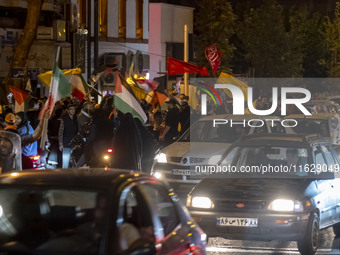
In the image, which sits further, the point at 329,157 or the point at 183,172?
the point at 183,172

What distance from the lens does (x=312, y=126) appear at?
21062 mm

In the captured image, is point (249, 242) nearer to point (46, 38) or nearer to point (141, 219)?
point (141, 219)

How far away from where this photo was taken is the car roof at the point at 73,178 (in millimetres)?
6660

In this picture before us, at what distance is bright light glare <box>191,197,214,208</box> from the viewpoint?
11.6 m

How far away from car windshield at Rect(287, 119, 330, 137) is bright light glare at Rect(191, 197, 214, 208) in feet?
31.4

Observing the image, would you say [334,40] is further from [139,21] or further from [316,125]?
[316,125]

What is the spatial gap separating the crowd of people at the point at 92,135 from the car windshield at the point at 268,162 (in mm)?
2098

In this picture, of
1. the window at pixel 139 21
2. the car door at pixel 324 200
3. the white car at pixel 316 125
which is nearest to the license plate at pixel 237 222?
the car door at pixel 324 200

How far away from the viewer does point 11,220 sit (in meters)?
6.69

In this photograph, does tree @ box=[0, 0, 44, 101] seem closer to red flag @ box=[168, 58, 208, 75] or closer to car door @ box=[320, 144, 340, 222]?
red flag @ box=[168, 58, 208, 75]

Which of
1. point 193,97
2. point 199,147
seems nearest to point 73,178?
point 199,147

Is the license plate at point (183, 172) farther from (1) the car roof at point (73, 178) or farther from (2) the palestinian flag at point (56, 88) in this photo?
(1) the car roof at point (73, 178)

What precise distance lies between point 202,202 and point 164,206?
14.2 ft

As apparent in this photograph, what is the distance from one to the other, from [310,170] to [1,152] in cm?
398
